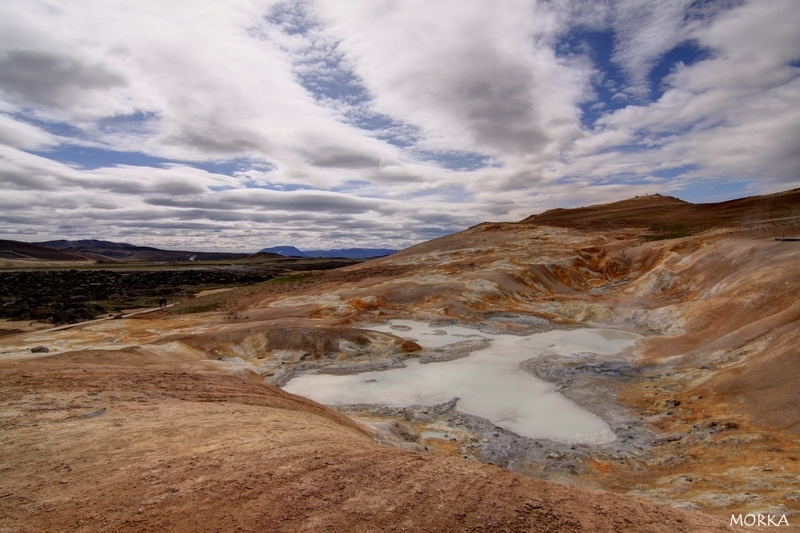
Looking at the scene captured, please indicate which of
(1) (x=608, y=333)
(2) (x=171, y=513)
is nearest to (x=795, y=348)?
(1) (x=608, y=333)

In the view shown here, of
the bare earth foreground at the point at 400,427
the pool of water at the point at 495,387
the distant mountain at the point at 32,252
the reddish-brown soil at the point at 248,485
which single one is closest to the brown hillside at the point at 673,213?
the bare earth foreground at the point at 400,427

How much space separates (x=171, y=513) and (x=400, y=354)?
18061mm

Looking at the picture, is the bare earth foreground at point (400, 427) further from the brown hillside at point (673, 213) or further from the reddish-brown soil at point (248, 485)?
the brown hillside at point (673, 213)

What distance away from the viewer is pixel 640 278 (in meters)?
37.2

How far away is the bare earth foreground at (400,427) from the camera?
547 centimetres

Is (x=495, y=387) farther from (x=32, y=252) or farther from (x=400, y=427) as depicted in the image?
(x=32, y=252)

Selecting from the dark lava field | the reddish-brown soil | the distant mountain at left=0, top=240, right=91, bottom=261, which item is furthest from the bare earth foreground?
the distant mountain at left=0, top=240, right=91, bottom=261

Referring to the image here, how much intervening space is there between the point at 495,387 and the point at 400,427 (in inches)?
247

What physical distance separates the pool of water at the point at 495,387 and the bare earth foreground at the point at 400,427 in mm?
808

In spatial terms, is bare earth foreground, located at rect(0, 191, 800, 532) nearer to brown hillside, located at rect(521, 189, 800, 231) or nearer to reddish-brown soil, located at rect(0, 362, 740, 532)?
reddish-brown soil, located at rect(0, 362, 740, 532)

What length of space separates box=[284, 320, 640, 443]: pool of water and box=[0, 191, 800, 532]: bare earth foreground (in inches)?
31.8

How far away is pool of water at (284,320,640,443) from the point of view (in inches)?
584

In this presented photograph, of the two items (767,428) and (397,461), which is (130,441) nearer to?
(397,461)

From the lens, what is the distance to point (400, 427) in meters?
13.5
